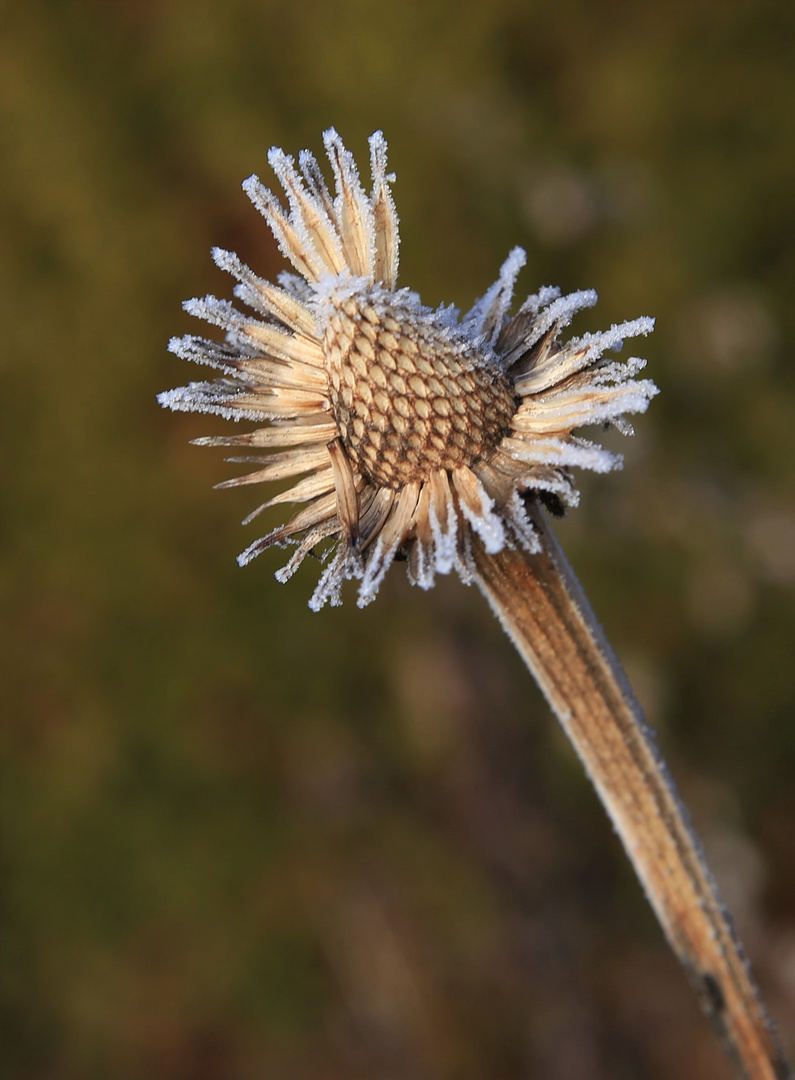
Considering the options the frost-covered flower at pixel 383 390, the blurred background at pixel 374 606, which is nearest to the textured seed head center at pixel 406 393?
the frost-covered flower at pixel 383 390

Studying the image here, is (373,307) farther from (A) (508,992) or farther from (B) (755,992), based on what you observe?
(A) (508,992)

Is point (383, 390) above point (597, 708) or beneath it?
above

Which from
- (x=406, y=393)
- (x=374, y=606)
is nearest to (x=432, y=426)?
(x=406, y=393)

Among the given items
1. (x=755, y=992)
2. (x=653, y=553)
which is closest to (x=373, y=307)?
(x=755, y=992)

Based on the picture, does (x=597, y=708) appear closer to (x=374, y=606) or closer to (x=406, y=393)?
(x=406, y=393)

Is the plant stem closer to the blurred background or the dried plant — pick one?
the dried plant

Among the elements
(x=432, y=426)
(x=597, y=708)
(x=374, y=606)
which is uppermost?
(x=374, y=606)

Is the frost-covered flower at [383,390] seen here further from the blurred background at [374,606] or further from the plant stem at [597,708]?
the blurred background at [374,606]

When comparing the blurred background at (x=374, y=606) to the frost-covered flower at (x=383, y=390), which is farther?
the blurred background at (x=374, y=606)
